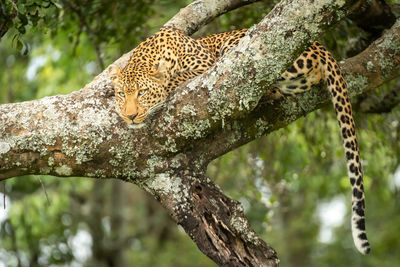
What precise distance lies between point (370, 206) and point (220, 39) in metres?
14.1

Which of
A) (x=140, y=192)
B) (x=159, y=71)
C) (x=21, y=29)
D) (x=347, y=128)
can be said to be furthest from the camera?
(x=140, y=192)

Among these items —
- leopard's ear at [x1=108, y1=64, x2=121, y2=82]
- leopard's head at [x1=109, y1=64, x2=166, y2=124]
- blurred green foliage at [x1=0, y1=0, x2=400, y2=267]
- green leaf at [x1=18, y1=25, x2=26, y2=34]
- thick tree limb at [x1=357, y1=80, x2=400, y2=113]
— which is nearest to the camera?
leopard's head at [x1=109, y1=64, x2=166, y2=124]

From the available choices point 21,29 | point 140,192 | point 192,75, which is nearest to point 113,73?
point 192,75

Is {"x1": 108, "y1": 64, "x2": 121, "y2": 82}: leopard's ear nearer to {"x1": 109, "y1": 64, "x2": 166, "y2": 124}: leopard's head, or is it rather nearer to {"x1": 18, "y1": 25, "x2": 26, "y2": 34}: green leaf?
{"x1": 109, "y1": 64, "x2": 166, "y2": 124}: leopard's head

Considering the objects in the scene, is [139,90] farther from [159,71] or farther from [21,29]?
[21,29]

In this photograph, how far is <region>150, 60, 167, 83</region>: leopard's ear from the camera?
5.39 m

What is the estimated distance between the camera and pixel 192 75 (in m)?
5.73

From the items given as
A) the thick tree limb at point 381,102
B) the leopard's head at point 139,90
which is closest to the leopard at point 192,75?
the leopard's head at point 139,90

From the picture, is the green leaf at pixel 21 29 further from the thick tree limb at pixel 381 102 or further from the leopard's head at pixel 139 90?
the thick tree limb at pixel 381 102

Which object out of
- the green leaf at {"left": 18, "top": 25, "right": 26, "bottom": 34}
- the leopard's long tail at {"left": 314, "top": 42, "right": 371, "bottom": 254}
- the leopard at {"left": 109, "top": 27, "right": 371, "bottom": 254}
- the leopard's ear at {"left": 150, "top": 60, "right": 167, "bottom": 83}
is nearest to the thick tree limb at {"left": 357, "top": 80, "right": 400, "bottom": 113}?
the leopard at {"left": 109, "top": 27, "right": 371, "bottom": 254}

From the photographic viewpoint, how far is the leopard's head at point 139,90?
4909 millimetres

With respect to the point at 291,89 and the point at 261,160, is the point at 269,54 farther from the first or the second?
the point at 261,160

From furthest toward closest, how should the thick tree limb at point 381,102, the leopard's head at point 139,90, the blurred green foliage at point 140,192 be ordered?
the blurred green foliage at point 140,192 < the thick tree limb at point 381,102 < the leopard's head at point 139,90

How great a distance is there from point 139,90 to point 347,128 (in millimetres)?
1950
